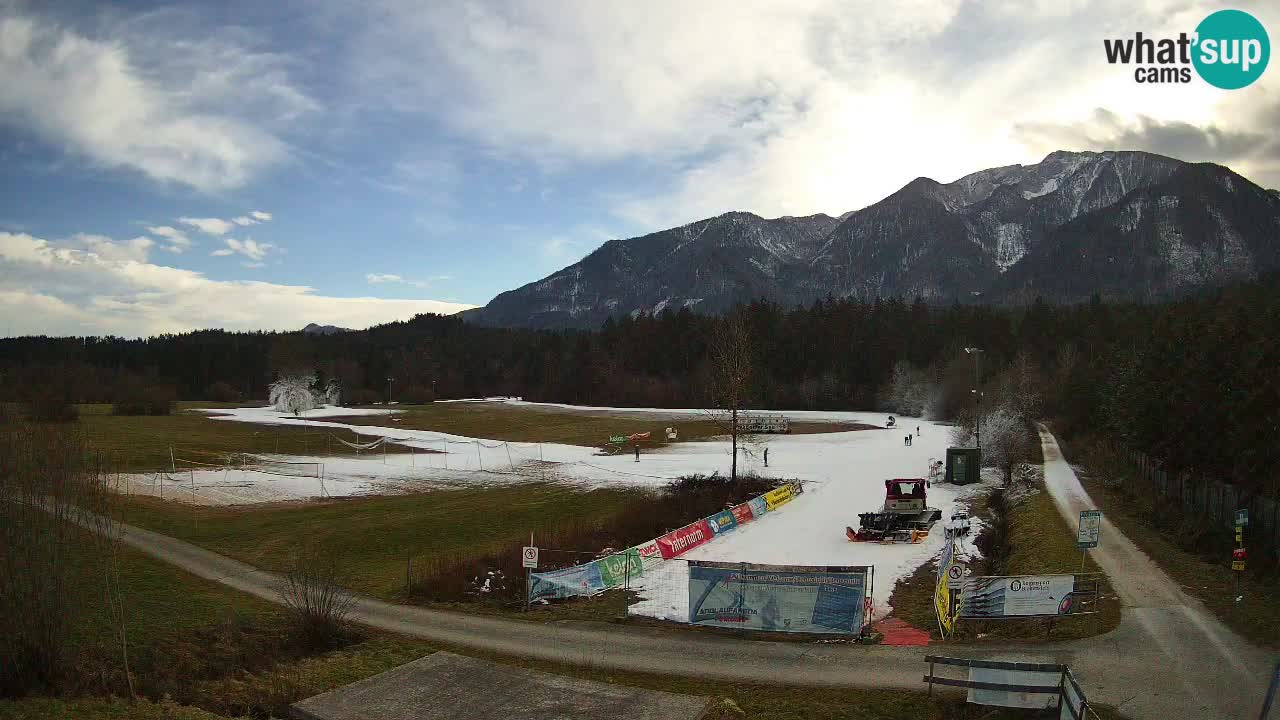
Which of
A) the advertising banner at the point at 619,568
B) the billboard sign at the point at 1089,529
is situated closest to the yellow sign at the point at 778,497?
the advertising banner at the point at 619,568

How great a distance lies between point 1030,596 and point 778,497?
911 inches

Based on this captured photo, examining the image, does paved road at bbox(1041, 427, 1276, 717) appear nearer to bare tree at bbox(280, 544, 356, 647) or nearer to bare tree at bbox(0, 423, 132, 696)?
bare tree at bbox(280, 544, 356, 647)

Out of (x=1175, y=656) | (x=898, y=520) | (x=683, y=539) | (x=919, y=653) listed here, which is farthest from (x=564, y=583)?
(x=898, y=520)

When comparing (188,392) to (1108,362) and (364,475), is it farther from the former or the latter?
(1108,362)

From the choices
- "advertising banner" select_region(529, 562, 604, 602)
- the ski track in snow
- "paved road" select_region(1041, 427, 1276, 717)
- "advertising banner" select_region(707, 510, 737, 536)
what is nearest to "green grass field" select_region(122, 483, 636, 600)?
the ski track in snow

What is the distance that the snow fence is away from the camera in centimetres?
2441

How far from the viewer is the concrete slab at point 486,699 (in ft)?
48.4

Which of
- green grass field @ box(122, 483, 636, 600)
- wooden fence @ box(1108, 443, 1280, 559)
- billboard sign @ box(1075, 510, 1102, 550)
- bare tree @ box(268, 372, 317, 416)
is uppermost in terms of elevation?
bare tree @ box(268, 372, 317, 416)

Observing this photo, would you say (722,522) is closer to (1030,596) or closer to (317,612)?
(1030,596)

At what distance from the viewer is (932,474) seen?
50.2 m

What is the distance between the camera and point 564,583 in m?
24.6

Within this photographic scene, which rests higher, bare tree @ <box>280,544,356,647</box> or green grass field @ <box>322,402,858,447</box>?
green grass field @ <box>322,402,858,447</box>

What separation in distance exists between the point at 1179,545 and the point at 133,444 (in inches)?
3100

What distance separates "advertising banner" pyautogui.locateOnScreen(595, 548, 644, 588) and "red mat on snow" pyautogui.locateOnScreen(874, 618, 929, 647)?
897cm
